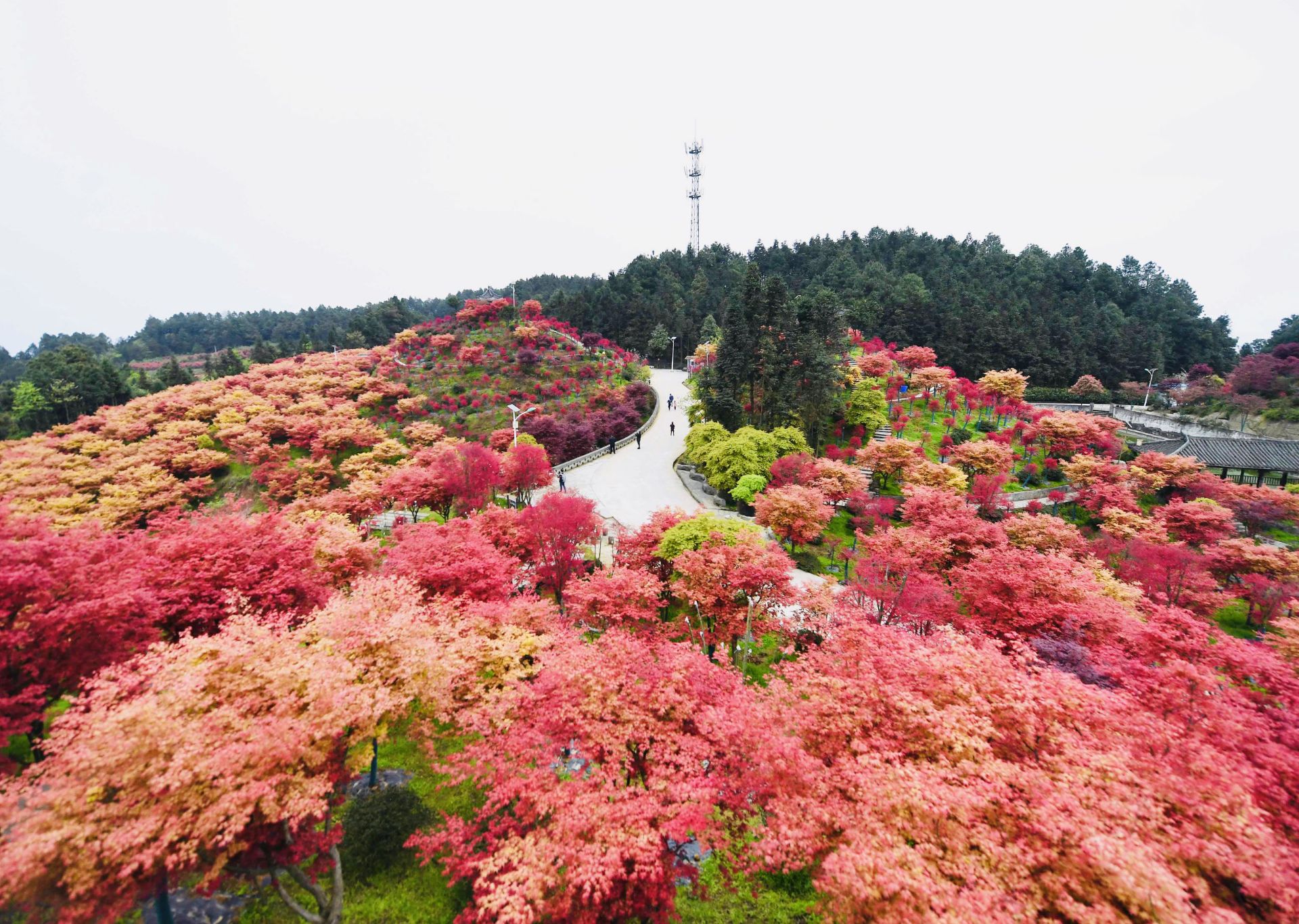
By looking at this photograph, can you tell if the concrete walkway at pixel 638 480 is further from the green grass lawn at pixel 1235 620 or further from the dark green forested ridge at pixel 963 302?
the green grass lawn at pixel 1235 620

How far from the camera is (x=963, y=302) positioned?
6103 centimetres

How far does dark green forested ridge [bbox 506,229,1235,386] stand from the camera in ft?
184

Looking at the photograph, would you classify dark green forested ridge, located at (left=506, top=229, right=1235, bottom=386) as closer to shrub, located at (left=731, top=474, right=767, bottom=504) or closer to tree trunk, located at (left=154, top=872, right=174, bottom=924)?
shrub, located at (left=731, top=474, right=767, bottom=504)

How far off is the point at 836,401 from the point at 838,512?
36.4 ft

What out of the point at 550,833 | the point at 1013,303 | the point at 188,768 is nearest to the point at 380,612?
the point at 188,768

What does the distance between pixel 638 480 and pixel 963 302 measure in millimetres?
54412

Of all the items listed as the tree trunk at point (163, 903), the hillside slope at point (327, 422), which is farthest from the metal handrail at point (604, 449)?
the tree trunk at point (163, 903)

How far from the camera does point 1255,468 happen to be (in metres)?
30.6

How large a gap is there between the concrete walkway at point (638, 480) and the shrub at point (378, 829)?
12000mm

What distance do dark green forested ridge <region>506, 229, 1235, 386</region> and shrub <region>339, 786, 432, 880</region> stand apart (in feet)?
141

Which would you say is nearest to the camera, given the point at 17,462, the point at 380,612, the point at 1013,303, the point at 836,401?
the point at 380,612

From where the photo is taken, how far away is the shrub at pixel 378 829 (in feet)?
29.0

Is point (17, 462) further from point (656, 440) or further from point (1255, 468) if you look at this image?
point (1255, 468)

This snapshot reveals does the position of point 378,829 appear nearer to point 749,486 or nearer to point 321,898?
point 321,898
